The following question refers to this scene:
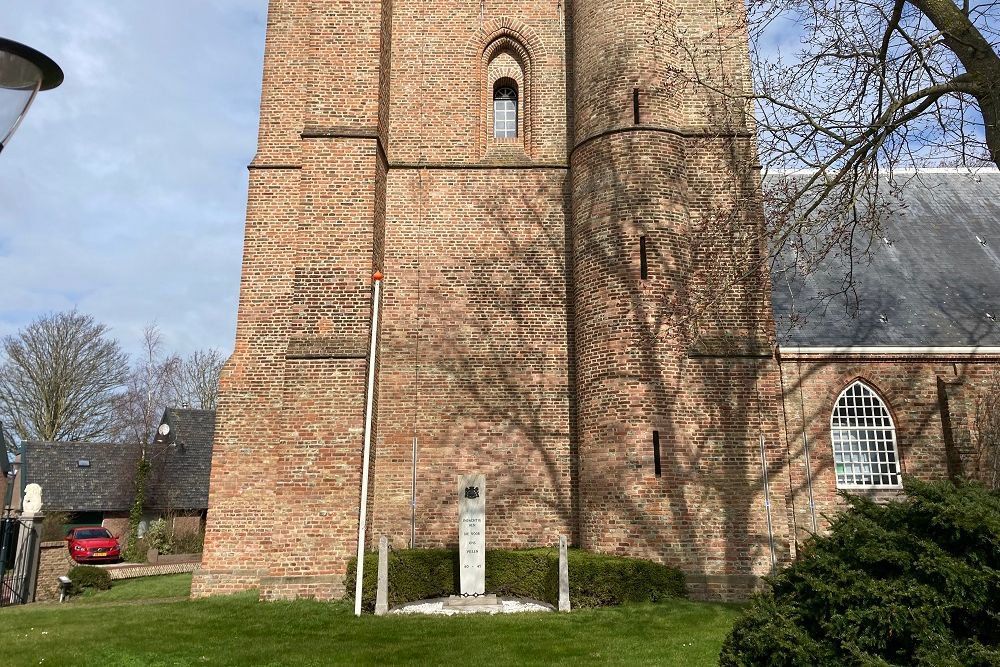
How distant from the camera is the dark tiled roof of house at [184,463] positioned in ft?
102

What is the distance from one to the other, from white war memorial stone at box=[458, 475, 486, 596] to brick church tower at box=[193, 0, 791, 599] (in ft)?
4.19

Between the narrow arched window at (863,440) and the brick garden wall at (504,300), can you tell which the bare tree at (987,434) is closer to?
the brick garden wall at (504,300)

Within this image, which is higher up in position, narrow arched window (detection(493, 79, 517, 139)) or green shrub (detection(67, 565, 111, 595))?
narrow arched window (detection(493, 79, 517, 139))

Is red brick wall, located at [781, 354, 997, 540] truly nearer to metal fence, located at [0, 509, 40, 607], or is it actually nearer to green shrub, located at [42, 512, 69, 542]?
metal fence, located at [0, 509, 40, 607]

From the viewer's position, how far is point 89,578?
1656 centimetres

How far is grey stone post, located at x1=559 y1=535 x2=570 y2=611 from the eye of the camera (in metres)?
10.8

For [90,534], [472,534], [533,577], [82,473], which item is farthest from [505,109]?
[82,473]

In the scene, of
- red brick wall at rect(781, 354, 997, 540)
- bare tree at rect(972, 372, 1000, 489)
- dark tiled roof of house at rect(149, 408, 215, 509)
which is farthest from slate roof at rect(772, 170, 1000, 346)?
dark tiled roof of house at rect(149, 408, 215, 509)

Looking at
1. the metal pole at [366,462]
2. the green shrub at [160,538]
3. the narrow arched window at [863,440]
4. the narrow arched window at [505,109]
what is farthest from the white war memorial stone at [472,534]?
the green shrub at [160,538]

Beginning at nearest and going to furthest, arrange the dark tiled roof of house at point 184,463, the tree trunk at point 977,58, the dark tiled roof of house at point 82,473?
the tree trunk at point 977,58
the dark tiled roof of house at point 82,473
the dark tiled roof of house at point 184,463

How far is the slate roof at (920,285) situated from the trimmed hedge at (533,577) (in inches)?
226

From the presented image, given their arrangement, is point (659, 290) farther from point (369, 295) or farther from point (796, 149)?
point (369, 295)

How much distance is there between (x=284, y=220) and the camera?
1418 centimetres

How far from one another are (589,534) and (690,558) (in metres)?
1.74
